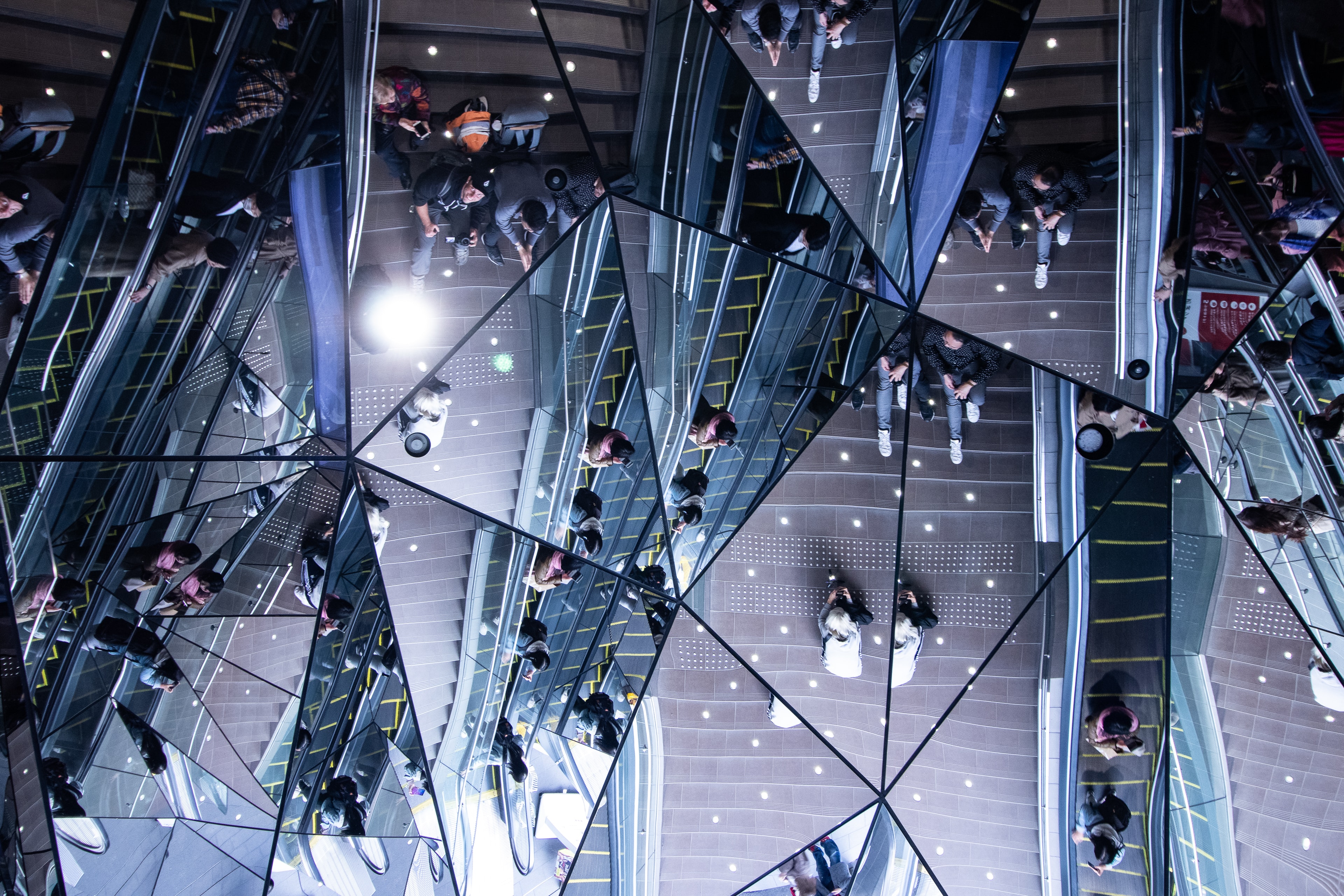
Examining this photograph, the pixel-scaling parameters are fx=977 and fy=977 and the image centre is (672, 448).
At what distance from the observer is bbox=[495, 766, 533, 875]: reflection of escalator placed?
32.0ft

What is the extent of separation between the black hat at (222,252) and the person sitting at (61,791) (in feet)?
15.8

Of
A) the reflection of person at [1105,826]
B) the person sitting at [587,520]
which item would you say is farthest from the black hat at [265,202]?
the reflection of person at [1105,826]

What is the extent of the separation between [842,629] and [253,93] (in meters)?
6.88

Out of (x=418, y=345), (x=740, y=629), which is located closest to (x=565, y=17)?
(x=418, y=345)

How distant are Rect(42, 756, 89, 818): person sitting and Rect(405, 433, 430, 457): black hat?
14.2ft

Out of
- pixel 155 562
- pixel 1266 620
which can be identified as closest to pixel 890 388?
pixel 1266 620

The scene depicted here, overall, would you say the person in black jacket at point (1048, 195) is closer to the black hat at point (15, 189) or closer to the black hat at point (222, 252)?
the black hat at point (222, 252)

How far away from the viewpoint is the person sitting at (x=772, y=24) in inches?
318

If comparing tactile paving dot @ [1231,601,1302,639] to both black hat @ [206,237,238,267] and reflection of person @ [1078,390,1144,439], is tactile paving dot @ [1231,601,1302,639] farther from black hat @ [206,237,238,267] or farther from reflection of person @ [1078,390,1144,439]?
black hat @ [206,237,238,267]

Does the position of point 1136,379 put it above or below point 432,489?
above

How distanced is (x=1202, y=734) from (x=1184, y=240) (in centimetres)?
459

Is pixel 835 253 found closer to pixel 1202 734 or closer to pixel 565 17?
pixel 565 17

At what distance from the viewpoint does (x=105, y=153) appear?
763 cm

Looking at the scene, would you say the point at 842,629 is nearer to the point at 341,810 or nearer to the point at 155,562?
the point at 341,810
